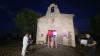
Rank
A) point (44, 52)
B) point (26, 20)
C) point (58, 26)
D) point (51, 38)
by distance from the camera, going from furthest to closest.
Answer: point (26, 20) → point (58, 26) → point (51, 38) → point (44, 52)

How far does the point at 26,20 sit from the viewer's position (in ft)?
123

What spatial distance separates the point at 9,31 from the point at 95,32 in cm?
1866

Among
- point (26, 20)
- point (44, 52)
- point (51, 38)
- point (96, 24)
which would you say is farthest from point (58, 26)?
point (96, 24)

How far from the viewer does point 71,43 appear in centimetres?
2575

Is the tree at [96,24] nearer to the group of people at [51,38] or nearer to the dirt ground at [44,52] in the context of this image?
the group of people at [51,38]

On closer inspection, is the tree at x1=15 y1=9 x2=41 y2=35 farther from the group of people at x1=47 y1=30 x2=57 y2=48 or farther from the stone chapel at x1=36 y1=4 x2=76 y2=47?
the group of people at x1=47 y1=30 x2=57 y2=48

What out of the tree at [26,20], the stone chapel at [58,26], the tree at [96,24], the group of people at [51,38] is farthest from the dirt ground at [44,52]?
the tree at [96,24]

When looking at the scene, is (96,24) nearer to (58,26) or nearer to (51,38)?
(58,26)

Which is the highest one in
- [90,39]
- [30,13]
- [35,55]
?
[30,13]

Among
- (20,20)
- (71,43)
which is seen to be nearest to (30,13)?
(20,20)

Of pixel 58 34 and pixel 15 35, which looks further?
pixel 15 35

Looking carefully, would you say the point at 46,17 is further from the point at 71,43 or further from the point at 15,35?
the point at 15,35

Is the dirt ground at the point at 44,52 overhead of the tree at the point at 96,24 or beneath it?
beneath

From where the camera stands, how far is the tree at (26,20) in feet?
118
